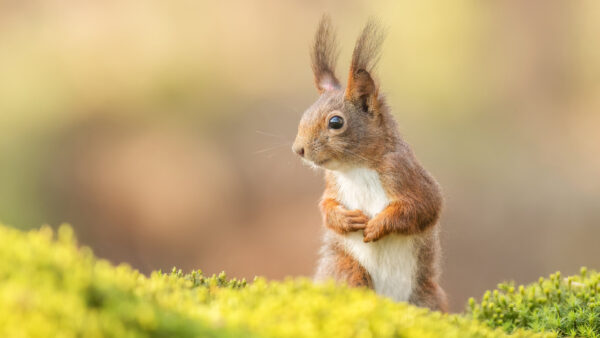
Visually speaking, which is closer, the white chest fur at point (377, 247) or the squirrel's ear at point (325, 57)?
the white chest fur at point (377, 247)

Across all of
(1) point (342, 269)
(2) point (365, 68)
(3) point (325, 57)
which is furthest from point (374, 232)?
(3) point (325, 57)

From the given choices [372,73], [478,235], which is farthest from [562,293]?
[478,235]

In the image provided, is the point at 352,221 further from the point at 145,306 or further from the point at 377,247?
the point at 145,306

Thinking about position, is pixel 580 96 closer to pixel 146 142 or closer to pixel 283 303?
pixel 146 142

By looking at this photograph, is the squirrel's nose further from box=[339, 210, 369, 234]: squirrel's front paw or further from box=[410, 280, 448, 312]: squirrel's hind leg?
box=[410, 280, 448, 312]: squirrel's hind leg

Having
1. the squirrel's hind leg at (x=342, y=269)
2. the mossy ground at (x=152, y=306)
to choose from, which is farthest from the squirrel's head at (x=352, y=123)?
the mossy ground at (x=152, y=306)

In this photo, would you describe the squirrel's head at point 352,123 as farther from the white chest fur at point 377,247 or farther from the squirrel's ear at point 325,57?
the squirrel's ear at point 325,57
